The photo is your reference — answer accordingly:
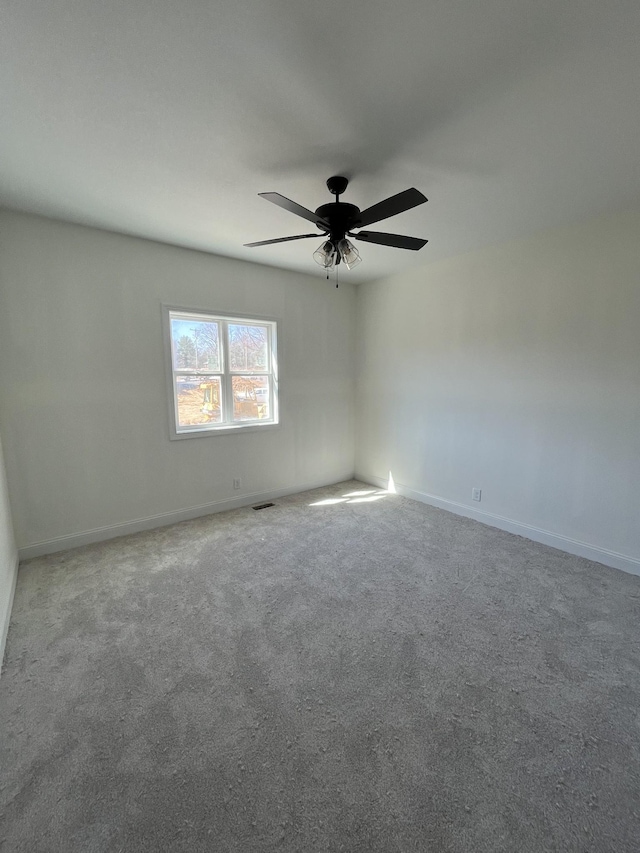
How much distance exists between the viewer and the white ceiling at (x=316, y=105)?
1.24m

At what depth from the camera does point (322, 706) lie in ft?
5.17

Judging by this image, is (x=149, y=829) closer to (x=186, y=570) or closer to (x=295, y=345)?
(x=186, y=570)

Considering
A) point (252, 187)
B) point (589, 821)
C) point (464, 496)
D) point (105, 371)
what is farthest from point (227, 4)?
point (464, 496)

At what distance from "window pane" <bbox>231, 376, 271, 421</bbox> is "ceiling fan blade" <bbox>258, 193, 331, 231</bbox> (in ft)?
7.28

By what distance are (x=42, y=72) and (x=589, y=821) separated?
3.39 metres

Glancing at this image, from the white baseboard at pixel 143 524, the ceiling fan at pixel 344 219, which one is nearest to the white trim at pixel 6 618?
the white baseboard at pixel 143 524

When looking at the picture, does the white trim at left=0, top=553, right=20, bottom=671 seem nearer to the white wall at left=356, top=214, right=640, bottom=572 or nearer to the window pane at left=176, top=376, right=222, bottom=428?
the window pane at left=176, top=376, right=222, bottom=428

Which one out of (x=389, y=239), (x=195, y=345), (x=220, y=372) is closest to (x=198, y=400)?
(x=220, y=372)

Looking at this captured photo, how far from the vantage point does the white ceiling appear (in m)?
1.24

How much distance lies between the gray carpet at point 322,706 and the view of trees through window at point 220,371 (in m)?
1.59

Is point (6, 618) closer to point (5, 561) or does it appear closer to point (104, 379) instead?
point (5, 561)

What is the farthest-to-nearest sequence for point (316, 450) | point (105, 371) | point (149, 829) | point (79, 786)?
point (316, 450) → point (105, 371) → point (79, 786) → point (149, 829)

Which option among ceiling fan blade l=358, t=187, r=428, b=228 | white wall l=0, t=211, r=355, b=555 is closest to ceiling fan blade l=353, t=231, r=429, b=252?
ceiling fan blade l=358, t=187, r=428, b=228

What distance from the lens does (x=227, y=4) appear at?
1.18 meters
